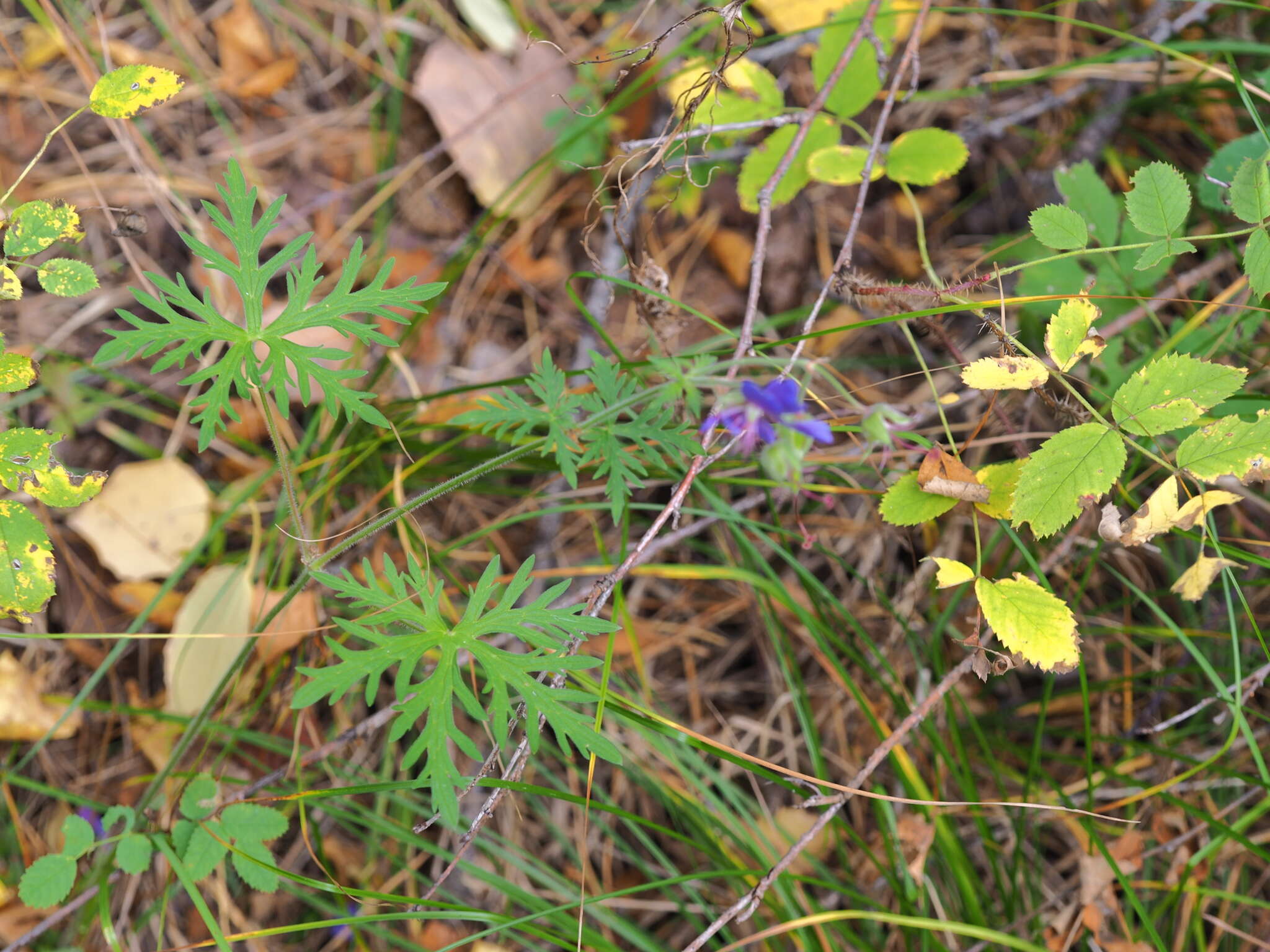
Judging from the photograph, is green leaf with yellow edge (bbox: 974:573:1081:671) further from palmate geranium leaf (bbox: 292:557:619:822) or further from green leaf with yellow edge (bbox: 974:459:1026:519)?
palmate geranium leaf (bbox: 292:557:619:822)

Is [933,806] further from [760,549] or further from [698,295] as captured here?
[698,295]

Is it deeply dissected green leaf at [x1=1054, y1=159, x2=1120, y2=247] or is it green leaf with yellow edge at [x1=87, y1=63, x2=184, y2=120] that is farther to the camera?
deeply dissected green leaf at [x1=1054, y1=159, x2=1120, y2=247]

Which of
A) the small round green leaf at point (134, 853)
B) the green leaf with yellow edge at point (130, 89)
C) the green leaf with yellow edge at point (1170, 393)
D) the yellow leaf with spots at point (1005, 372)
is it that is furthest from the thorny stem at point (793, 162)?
the small round green leaf at point (134, 853)

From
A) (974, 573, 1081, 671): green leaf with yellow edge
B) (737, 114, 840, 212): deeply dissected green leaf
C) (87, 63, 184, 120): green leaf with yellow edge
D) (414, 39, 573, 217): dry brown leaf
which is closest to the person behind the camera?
Answer: (974, 573, 1081, 671): green leaf with yellow edge

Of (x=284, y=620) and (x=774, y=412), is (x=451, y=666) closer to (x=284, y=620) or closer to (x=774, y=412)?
(x=774, y=412)

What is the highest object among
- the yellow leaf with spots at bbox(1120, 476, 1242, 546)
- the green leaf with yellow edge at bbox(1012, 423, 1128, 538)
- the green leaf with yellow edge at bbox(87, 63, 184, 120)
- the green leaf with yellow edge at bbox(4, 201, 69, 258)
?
the green leaf with yellow edge at bbox(87, 63, 184, 120)

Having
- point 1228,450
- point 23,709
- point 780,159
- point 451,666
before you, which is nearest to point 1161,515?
point 1228,450

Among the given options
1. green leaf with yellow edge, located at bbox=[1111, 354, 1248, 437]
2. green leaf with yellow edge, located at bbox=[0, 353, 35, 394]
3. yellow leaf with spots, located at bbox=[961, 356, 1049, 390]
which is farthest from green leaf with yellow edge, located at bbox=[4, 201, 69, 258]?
green leaf with yellow edge, located at bbox=[1111, 354, 1248, 437]
